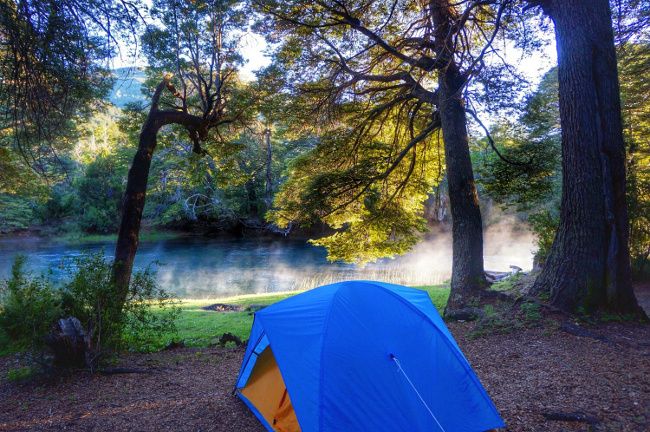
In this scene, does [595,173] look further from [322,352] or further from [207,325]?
[207,325]

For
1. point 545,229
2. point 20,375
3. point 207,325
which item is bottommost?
point 207,325

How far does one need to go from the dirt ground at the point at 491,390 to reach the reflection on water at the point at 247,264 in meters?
9.87

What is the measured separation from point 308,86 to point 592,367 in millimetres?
7259

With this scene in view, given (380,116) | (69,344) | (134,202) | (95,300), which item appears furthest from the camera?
(380,116)

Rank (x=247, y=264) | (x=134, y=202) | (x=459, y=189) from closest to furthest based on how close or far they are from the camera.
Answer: (x=134, y=202), (x=459, y=189), (x=247, y=264)

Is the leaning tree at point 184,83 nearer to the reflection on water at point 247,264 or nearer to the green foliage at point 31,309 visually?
the green foliage at point 31,309

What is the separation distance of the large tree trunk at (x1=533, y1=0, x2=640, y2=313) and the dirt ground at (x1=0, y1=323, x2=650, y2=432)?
2.02 ft

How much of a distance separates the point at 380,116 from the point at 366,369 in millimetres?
7861

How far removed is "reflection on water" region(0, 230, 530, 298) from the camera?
18953mm

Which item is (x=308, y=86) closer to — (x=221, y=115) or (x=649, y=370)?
(x=221, y=115)

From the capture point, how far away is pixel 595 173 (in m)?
6.32

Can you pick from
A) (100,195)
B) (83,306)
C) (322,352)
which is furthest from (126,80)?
(100,195)

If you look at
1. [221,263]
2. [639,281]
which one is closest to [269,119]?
[639,281]

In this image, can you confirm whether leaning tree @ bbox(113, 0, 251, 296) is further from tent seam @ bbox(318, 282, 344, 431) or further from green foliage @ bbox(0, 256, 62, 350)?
tent seam @ bbox(318, 282, 344, 431)
